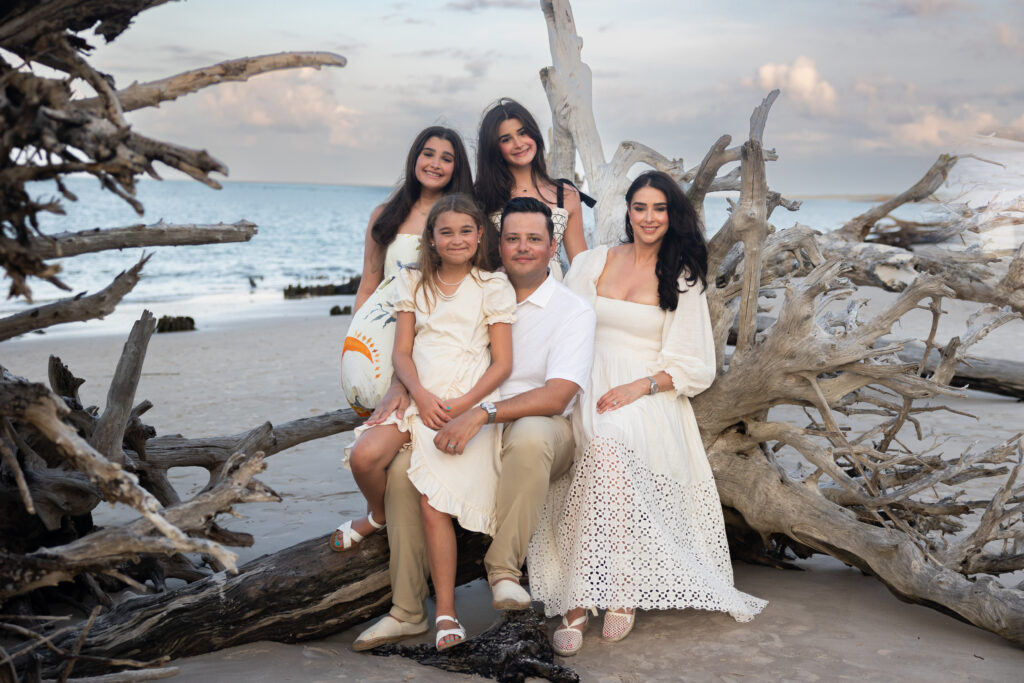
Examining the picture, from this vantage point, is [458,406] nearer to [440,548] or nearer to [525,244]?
[440,548]

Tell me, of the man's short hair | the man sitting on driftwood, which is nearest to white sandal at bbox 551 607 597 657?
the man sitting on driftwood

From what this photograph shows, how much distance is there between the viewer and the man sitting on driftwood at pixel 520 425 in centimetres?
361

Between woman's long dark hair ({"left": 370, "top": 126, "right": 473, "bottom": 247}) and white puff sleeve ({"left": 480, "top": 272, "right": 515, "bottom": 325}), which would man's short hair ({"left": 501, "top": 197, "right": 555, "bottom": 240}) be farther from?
woman's long dark hair ({"left": 370, "top": 126, "right": 473, "bottom": 247})

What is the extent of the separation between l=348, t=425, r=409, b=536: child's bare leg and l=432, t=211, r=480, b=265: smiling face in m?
0.79

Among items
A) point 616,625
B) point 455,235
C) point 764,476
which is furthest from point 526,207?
point 616,625

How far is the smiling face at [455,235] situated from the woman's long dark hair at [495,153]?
0.67m

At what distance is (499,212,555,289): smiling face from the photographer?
3980 millimetres

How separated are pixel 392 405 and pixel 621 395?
102 cm

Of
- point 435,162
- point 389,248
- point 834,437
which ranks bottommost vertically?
point 834,437

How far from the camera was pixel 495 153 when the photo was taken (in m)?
4.65

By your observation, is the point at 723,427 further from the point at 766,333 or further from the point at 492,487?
the point at 492,487

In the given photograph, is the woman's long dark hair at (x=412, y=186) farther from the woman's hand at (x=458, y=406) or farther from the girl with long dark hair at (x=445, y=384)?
Answer: the woman's hand at (x=458, y=406)

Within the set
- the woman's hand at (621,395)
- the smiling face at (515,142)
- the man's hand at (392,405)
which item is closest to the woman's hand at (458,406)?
the man's hand at (392,405)

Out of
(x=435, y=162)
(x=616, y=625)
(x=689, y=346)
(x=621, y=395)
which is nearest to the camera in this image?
(x=616, y=625)
